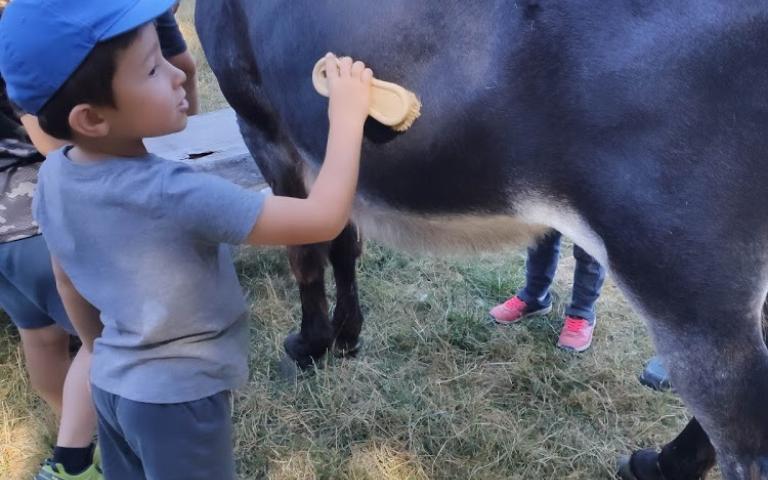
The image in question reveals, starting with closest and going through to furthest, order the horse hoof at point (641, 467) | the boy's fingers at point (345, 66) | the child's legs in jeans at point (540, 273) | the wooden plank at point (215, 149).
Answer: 1. the boy's fingers at point (345, 66)
2. the horse hoof at point (641, 467)
3. the child's legs in jeans at point (540, 273)
4. the wooden plank at point (215, 149)

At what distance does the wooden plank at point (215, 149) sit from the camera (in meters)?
2.93

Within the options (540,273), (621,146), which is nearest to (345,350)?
(540,273)

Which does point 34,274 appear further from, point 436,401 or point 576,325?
point 576,325

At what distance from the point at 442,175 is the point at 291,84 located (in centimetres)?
49

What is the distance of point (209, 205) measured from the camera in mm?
1110

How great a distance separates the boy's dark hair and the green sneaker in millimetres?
1120

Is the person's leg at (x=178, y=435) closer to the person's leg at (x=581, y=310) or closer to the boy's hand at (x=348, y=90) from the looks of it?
the boy's hand at (x=348, y=90)

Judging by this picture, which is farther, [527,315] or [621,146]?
[527,315]

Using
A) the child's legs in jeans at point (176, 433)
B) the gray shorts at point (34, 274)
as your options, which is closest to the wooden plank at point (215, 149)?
the gray shorts at point (34, 274)

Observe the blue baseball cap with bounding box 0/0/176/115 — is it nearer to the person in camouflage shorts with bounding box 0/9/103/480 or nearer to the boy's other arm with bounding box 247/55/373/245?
the boy's other arm with bounding box 247/55/373/245

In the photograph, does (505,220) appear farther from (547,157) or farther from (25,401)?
(25,401)

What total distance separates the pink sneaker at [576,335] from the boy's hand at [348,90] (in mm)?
1510

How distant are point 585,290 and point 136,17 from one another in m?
1.92

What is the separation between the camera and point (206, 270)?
1240mm
